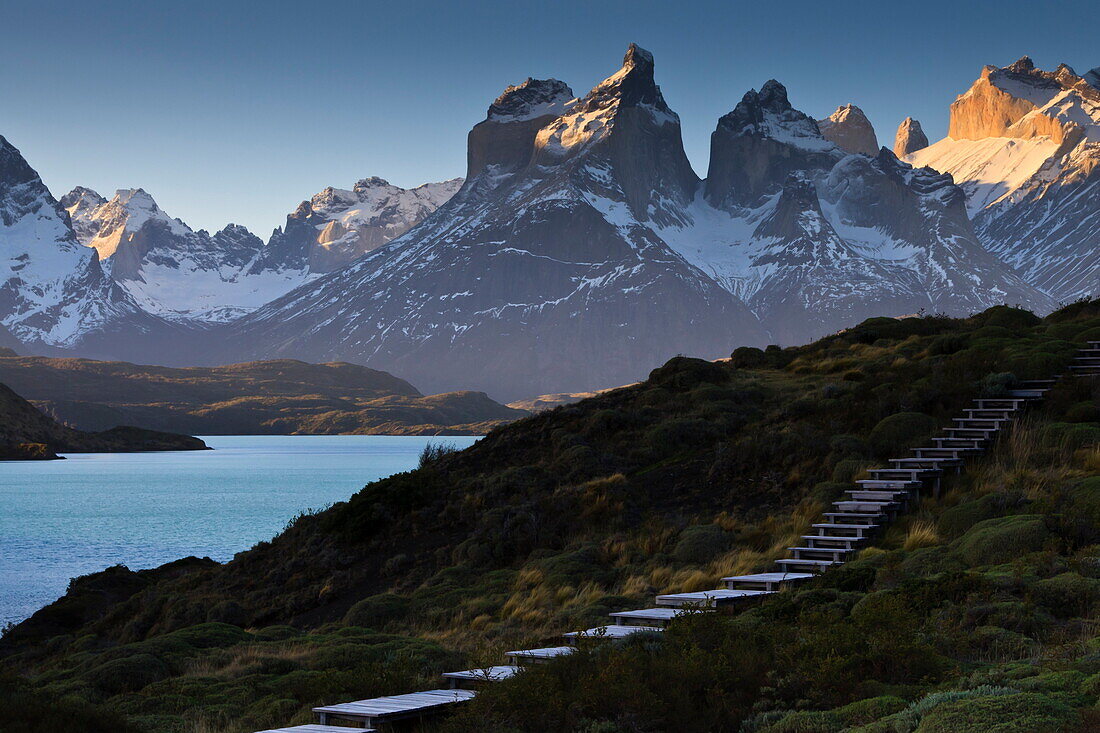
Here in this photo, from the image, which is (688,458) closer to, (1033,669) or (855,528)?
(855,528)

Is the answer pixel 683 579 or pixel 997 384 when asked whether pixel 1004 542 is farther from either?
pixel 997 384

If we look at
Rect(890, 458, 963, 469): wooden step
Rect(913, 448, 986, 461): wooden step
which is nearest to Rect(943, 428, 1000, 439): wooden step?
Rect(913, 448, 986, 461): wooden step

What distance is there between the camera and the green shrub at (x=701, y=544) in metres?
21.6

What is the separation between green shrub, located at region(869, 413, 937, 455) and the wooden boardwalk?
0.48 m

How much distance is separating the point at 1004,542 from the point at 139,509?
72.1m

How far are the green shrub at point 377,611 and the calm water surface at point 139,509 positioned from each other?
20.1m

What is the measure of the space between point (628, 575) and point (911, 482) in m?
6.00

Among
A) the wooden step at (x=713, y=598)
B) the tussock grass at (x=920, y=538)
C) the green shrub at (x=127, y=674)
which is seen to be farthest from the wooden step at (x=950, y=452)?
the green shrub at (x=127, y=674)

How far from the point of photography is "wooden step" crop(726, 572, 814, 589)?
16.5 metres

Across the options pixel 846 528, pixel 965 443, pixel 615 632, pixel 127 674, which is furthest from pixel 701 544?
pixel 127 674

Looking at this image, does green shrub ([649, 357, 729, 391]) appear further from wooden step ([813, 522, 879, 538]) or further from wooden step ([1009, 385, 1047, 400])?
wooden step ([813, 522, 879, 538])

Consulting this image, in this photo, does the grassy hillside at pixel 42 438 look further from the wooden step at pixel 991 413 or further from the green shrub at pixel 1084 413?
the green shrub at pixel 1084 413

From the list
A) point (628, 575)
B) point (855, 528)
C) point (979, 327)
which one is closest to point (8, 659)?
point (628, 575)

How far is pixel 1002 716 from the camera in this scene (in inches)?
334
